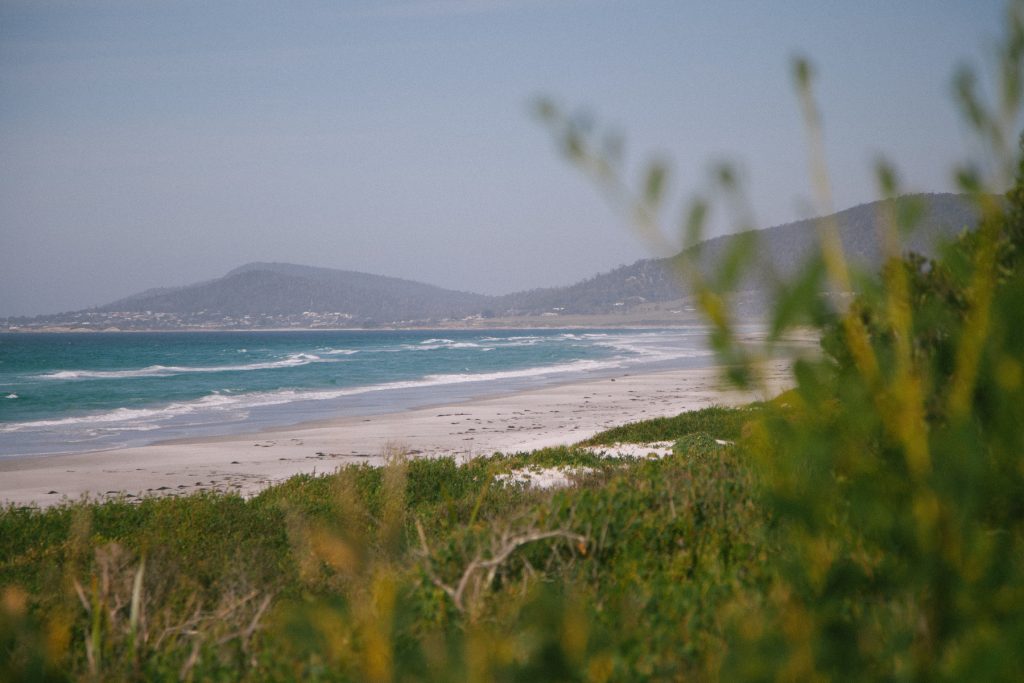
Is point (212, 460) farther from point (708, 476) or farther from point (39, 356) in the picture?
point (39, 356)

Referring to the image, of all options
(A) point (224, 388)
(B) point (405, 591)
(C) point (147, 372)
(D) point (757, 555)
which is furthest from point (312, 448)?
(C) point (147, 372)

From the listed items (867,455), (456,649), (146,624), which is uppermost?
(867,455)

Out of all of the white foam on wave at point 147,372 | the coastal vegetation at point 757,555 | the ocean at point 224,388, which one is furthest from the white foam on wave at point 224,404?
the coastal vegetation at point 757,555

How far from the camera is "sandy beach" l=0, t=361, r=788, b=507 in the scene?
643 inches

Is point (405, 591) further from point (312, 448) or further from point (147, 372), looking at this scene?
point (147, 372)

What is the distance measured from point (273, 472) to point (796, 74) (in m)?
17.5

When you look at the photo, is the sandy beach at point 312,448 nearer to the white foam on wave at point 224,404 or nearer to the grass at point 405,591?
the grass at point 405,591

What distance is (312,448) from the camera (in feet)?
69.6

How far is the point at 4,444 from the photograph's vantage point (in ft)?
78.3

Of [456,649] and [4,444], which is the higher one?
[456,649]

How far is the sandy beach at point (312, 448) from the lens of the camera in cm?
1633

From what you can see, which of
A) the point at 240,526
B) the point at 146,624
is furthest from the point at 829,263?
the point at 240,526

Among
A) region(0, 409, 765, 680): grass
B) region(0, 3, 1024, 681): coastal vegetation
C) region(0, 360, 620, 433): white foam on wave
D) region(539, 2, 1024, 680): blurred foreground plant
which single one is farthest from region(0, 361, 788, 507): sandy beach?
region(539, 2, 1024, 680): blurred foreground plant

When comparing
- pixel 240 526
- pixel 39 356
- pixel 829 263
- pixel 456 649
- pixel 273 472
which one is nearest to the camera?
pixel 829 263
